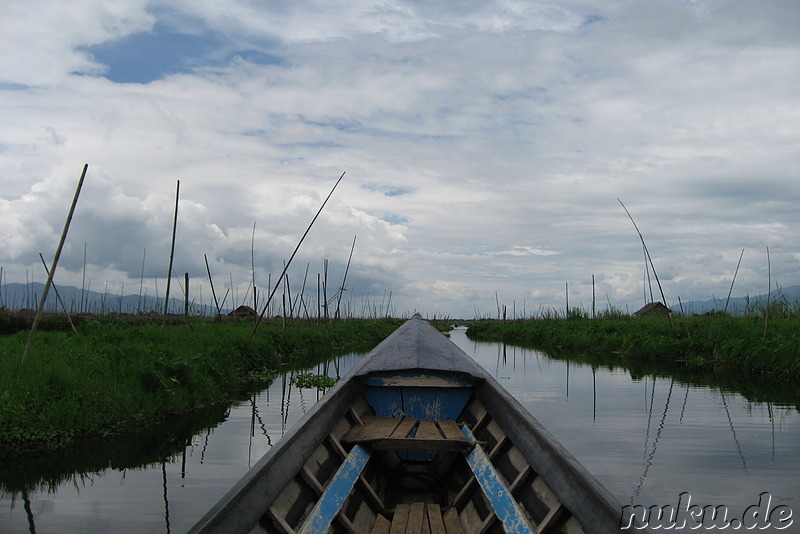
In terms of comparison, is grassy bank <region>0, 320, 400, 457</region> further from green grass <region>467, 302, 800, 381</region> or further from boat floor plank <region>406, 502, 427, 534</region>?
green grass <region>467, 302, 800, 381</region>

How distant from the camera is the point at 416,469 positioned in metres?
4.53

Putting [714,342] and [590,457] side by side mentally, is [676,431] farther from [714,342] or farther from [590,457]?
[714,342]

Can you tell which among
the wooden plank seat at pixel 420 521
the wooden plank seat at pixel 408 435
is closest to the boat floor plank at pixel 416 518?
the wooden plank seat at pixel 420 521

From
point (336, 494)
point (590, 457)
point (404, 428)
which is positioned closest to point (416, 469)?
point (404, 428)

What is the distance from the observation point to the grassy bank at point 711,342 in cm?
1101

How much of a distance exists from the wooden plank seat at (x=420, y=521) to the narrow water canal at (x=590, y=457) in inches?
59.1

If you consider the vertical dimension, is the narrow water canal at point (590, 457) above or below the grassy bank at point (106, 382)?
below

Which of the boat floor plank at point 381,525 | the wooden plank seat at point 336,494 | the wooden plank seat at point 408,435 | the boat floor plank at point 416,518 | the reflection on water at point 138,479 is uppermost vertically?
the wooden plank seat at point 408,435

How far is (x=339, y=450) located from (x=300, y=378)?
286 inches

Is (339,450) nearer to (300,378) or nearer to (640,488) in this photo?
(640,488)

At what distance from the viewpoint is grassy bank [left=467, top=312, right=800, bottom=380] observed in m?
11.0

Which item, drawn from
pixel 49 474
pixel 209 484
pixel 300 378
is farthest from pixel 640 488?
pixel 300 378

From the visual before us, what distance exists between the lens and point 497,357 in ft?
64.6

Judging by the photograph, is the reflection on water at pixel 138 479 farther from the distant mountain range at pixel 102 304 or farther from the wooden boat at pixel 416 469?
the distant mountain range at pixel 102 304
